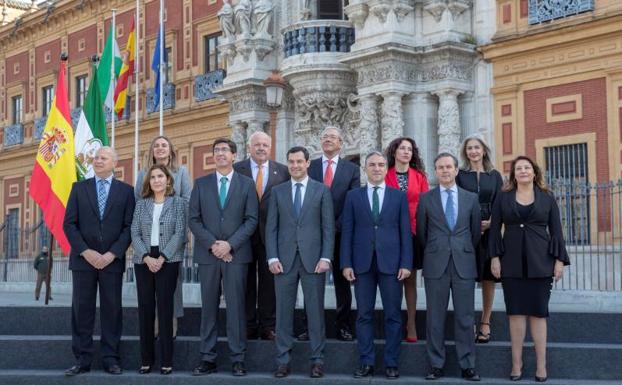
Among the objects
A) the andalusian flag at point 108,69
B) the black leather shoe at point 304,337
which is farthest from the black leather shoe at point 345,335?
the andalusian flag at point 108,69

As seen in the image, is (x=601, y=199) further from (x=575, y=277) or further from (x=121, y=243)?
(x=121, y=243)

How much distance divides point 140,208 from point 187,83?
1578 centimetres

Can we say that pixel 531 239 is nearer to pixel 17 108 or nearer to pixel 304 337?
pixel 304 337

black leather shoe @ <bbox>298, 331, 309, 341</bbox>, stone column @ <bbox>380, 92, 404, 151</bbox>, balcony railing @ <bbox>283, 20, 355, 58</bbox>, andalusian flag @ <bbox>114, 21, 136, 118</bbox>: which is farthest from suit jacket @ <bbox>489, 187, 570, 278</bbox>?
andalusian flag @ <bbox>114, 21, 136, 118</bbox>

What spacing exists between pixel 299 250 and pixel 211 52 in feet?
51.8

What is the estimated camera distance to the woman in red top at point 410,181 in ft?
23.9

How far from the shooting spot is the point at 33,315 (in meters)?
8.59

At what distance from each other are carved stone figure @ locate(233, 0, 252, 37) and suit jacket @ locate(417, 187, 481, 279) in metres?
12.6

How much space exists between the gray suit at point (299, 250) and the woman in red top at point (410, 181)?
2.18 ft

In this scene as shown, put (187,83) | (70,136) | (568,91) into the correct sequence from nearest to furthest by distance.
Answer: (70,136) → (568,91) → (187,83)

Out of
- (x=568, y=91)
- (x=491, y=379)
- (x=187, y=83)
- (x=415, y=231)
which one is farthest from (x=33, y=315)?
(x=187, y=83)

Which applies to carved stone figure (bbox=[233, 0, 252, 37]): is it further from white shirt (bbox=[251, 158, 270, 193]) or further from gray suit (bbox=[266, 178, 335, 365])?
gray suit (bbox=[266, 178, 335, 365])

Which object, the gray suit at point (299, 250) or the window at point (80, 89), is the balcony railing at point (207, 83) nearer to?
the window at point (80, 89)

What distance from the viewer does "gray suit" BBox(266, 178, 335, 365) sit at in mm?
7016
